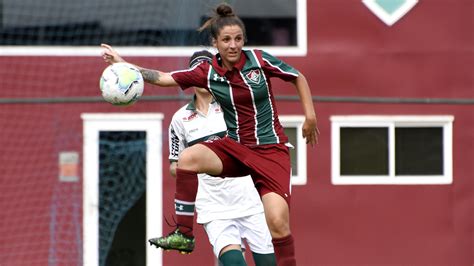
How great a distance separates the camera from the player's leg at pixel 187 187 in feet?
23.9

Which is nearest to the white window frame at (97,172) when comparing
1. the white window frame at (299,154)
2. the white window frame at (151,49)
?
the white window frame at (151,49)

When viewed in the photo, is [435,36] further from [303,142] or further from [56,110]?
[56,110]

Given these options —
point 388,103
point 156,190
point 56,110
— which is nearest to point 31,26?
point 56,110

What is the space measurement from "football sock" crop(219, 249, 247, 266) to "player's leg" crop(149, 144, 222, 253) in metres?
0.61

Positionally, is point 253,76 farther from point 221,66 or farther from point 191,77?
point 191,77

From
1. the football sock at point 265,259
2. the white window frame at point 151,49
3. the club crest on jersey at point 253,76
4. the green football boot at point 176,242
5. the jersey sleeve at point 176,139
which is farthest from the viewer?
the white window frame at point 151,49

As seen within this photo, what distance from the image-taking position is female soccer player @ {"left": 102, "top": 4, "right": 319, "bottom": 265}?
7285 millimetres

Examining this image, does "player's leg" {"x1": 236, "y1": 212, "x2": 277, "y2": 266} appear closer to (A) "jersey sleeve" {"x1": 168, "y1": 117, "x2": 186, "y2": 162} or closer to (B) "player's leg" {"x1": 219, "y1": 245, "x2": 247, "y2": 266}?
(B) "player's leg" {"x1": 219, "y1": 245, "x2": 247, "y2": 266}

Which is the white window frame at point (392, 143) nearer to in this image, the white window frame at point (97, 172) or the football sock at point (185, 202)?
the white window frame at point (97, 172)

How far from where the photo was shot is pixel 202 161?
728cm

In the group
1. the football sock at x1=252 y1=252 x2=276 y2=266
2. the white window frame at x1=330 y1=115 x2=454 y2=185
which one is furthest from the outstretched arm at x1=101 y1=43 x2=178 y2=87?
the white window frame at x1=330 y1=115 x2=454 y2=185

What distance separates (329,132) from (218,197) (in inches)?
123

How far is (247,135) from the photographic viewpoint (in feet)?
24.2

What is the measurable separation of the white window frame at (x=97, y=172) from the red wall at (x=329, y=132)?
83 mm
